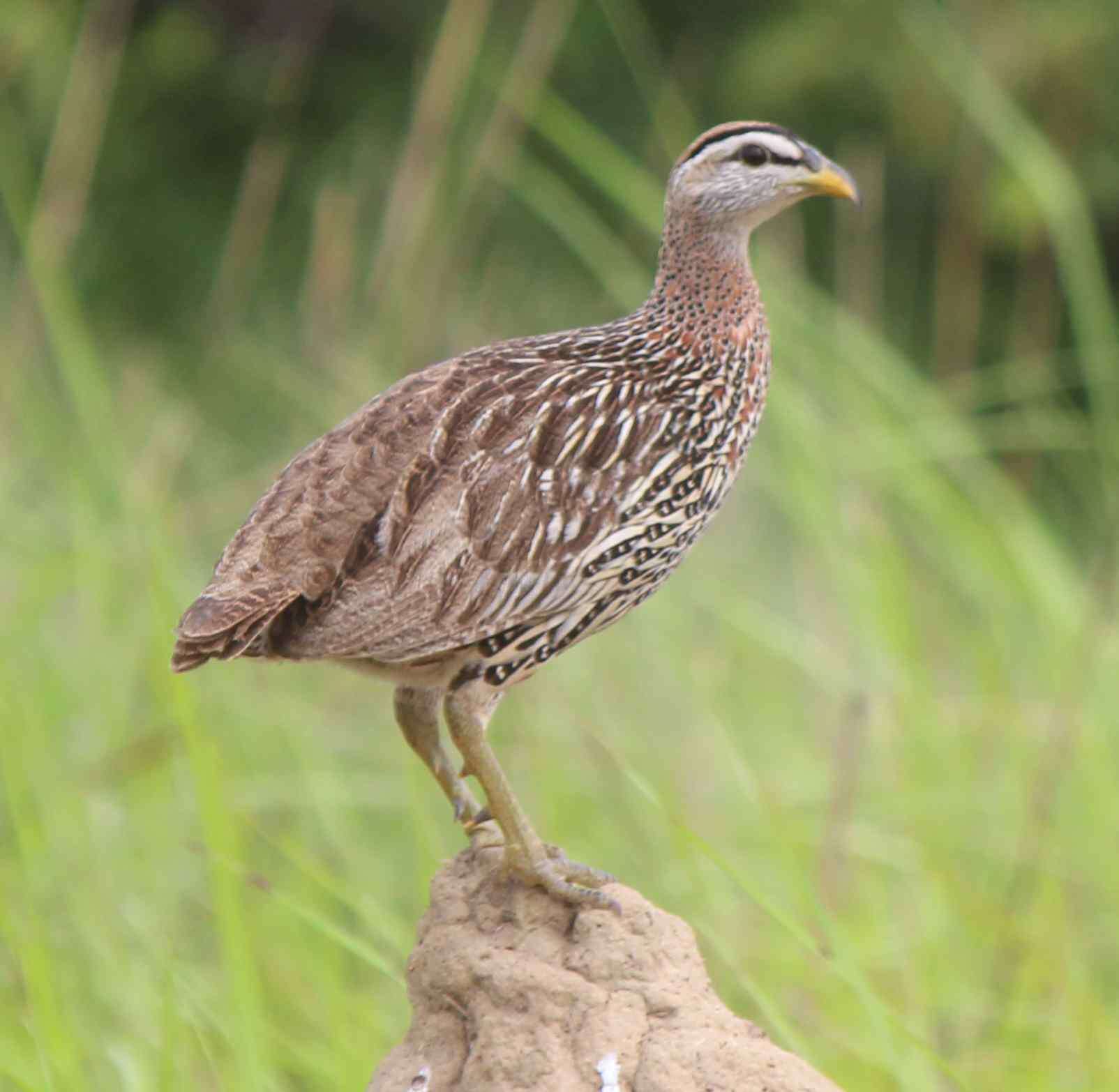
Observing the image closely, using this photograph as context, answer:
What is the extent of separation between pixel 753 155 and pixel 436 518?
0.89 meters

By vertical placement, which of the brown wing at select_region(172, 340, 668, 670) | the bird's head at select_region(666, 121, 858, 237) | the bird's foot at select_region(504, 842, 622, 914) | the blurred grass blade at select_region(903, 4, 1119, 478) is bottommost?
the bird's foot at select_region(504, 842, 622, 914)

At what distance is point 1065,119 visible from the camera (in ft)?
38.0

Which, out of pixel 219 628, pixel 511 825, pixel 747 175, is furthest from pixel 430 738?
pixel 747 175

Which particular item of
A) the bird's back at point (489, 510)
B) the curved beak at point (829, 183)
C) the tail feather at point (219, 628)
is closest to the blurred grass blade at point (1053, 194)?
the curved beak at point (829, 183)

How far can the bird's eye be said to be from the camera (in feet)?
11.8

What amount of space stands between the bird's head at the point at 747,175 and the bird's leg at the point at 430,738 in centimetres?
102

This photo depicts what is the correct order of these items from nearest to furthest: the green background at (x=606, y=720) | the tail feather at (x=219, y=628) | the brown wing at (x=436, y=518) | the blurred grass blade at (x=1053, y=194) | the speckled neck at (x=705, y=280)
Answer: the tail feather at (x=219, y=628)
the brown wing at (x=436, y=518)
the speckled neck at (x=705, y=280)
the green background at (x=606, y=720)
the blurred grass blade at (x=1053, y=194)

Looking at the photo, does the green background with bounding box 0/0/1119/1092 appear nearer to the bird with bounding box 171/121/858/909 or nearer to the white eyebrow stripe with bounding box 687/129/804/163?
the bird with bounding box 171/121/858/909

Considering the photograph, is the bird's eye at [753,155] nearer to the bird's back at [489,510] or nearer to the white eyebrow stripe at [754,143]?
the white eyebrow stripe at [754,143]

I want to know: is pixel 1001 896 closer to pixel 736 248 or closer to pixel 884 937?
pixel 884 937

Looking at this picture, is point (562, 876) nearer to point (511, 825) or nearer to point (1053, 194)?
point (511, 825)

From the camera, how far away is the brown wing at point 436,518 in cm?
332

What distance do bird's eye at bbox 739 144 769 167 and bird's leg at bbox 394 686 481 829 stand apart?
44.0 inches

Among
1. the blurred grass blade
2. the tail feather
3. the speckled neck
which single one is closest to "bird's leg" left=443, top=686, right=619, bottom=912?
the tail feather
